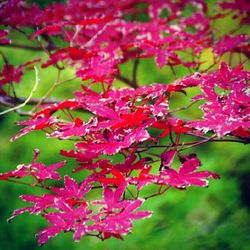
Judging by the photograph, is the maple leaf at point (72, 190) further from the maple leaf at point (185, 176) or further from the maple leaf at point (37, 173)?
the maple leaf at point (185, 176)

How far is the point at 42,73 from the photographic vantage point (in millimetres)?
3795

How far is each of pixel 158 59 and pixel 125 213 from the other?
680mm

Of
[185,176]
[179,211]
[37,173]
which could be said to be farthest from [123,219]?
[179,211]

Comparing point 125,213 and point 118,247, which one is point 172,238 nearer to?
point 118,247

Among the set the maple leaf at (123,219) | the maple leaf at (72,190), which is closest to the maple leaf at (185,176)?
the maple leaf at (123,219)

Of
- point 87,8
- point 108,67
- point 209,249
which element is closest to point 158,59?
point 108,67

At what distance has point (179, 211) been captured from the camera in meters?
2.64

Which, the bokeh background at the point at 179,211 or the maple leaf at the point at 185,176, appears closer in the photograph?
the maple leaf at the point at 185,176

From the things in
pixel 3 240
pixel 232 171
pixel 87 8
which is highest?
pixel 87 8

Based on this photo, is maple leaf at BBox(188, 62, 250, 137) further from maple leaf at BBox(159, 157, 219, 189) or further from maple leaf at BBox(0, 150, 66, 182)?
maple leaf at BBox(0, 150, 66, 182)

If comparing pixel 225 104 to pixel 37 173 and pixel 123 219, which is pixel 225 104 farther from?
pixel 37 173

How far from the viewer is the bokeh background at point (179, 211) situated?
86.5 inches

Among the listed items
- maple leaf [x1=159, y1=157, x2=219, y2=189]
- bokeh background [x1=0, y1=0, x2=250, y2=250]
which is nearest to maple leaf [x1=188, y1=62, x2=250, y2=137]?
maple leaf [x1=159, y1=157, x2=219, y2=189]

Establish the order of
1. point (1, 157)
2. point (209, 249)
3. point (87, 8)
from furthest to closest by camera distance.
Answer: point (1, 157), point (209, 249), point (87, 8)
